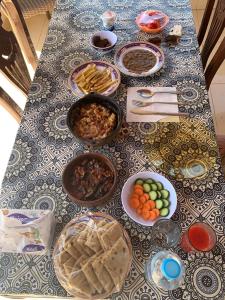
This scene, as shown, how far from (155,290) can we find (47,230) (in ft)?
1.05

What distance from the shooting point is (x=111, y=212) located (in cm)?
87

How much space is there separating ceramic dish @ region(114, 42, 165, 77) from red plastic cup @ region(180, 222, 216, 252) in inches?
25.2

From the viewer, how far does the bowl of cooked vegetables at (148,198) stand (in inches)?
33.0

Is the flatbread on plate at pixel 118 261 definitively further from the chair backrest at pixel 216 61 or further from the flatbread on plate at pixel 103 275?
the chair backrest at pixel 216 61

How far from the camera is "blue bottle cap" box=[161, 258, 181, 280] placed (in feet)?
2.41

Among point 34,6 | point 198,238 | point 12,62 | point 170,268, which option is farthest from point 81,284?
point 34,6

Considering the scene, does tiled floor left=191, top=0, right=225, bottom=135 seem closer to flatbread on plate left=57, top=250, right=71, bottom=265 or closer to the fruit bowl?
the fruit bowl

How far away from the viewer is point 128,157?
38.4 inches

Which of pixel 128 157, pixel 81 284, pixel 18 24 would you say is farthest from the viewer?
pixel 18 24

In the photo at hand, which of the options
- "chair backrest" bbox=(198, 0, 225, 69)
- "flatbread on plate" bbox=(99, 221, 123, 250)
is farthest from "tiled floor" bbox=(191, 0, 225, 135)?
"flatbread on plate" bbox=(99, 221, 123, 250)

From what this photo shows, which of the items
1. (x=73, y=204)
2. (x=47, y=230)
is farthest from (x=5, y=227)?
(x=73, y=204)

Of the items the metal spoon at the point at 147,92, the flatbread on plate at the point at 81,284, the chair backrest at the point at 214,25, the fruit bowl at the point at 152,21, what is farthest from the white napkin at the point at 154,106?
the flatbread on plate at the point at 81,284

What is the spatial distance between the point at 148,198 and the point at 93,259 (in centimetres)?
26

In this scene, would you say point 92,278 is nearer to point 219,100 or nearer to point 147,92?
Answer: point 147,92
